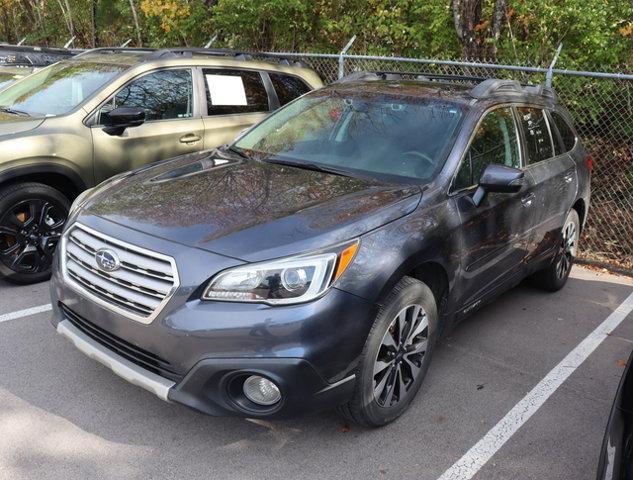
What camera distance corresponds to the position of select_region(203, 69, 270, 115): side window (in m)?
5.84

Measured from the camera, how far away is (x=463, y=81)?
4805mm

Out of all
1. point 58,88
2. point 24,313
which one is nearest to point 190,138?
point 58,88

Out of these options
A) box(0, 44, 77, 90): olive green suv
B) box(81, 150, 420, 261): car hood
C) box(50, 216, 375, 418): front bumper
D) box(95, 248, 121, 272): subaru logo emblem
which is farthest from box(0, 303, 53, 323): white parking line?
box(0, 44, 77, 90): olive green suv

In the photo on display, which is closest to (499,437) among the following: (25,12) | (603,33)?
(603,33)

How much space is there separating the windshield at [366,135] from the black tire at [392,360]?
781 millimetres

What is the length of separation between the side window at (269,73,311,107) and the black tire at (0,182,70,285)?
2460 mm

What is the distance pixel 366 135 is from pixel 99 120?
2.35 m

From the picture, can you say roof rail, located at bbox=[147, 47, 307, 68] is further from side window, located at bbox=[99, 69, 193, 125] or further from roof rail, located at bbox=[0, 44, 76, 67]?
roof rail, located at bbox=[0, 44, 76, 67]

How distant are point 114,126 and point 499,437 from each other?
3.71 metres

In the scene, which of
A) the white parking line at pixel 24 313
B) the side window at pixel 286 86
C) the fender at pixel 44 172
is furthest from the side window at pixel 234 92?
the white parking line at pixel 24 313

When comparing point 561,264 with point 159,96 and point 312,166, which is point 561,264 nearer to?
point 312,166

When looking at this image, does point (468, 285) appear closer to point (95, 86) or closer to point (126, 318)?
point (126, 318)

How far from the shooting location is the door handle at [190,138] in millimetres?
5539

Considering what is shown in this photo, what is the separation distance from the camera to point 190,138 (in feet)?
18.3
